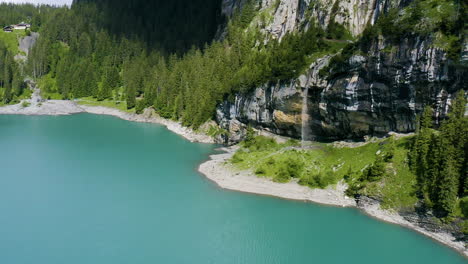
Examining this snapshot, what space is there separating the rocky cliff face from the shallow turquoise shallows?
1820 centimetres

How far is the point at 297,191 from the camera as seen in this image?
187 feet

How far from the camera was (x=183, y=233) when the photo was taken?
150ft

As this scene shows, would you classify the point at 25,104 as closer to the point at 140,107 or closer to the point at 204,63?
the point at 140,107

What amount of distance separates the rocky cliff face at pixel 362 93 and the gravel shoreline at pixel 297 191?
45.5 ft

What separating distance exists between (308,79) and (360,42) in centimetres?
1138

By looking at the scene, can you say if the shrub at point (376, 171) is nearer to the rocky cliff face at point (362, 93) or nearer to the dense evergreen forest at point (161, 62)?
the rocky cliff face at point (362, 93)

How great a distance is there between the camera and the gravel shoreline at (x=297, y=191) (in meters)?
44.7

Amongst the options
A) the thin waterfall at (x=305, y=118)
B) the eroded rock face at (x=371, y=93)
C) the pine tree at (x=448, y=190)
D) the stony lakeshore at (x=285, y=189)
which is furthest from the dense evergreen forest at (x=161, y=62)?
the pine tree at (x=448, y=190)

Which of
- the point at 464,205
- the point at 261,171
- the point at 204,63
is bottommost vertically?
the point at 261,171

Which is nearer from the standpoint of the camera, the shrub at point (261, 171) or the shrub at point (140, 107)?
the shrub at point (261, 171)

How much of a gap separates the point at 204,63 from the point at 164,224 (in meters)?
84.0

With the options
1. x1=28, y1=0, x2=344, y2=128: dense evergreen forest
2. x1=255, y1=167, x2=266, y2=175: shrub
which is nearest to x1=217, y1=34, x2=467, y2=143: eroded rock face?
x1=28, y1=0, x2=344, y2=128: dense evergreen forest

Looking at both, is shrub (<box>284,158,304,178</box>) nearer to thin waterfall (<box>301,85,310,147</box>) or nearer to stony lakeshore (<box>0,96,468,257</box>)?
stony lakeshore (<box>0,96,468,257</box>)

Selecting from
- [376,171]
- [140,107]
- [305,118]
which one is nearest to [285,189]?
[376,171]
